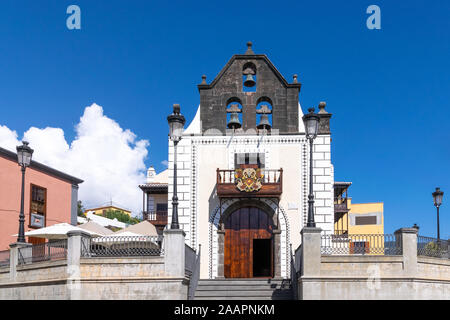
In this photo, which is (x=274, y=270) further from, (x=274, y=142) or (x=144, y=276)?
(x=144, y=276)

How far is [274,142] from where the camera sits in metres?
20.7

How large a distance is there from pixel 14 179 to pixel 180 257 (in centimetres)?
1530

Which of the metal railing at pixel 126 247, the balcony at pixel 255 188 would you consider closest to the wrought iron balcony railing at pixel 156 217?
the balcony at pixel 255 188

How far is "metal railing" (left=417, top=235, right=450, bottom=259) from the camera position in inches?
611

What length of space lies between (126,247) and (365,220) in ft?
113

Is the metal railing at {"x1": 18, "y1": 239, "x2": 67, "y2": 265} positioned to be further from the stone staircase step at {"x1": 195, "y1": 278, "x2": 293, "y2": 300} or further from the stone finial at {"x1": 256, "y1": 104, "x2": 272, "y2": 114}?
the stone finial at {"x1": 256, "y1": 104, "x2": 272, "y2": 114}

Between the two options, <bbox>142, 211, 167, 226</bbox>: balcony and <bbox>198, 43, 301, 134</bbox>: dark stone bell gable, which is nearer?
<bbox>198, 43, 301, 134</bbox>: dark stone bell gable

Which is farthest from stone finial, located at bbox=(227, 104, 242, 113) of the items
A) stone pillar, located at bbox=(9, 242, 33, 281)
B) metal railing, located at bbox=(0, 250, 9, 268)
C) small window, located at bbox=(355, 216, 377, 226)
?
small window, located at bbox=(355, 216, 377, 226)

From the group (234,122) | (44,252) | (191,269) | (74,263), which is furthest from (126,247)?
(234,122)

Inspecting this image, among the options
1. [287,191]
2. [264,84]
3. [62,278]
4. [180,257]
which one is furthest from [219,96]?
[62,278]

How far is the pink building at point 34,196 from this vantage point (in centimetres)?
2552

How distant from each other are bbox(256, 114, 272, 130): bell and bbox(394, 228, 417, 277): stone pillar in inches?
304

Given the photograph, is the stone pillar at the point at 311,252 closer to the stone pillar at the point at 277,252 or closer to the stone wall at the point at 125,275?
the stone wall at the point at 125,275

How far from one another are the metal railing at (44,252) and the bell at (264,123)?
9299 mm
